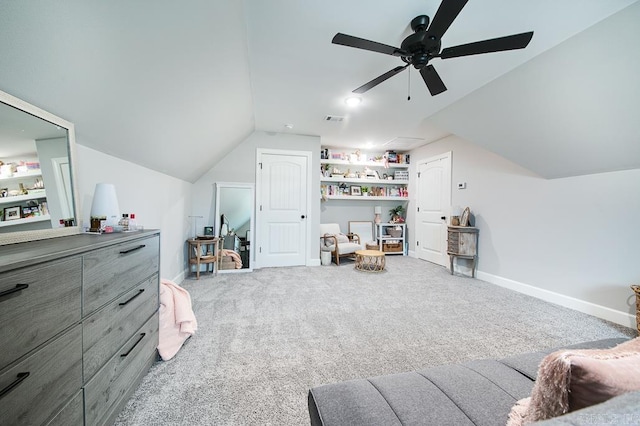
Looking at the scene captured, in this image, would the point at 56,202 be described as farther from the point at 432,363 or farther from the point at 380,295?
the point at 380,295

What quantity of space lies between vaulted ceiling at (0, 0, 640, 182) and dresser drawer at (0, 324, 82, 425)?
1120 millimetres

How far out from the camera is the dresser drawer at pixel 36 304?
0.68 metres

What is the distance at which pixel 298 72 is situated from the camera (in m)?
2.58

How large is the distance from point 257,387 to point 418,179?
5123 mm

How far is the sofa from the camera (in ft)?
2.33

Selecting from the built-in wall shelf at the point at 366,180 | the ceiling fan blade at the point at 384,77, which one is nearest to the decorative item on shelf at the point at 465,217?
the built-in wall shelf at the point at 366,180

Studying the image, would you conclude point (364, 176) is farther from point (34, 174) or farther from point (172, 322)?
point (34, 174)

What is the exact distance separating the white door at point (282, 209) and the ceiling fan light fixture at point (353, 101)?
1608 millimetres

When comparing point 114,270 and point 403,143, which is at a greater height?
point 403,143

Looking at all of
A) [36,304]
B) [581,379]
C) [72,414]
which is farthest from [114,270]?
[581,379]

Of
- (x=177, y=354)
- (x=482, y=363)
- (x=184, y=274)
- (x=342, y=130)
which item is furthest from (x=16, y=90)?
(x=342, y=130)

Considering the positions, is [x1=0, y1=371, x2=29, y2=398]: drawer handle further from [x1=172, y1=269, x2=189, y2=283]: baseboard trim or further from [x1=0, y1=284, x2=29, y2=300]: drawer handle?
[x1=172, y1=269, x2=189, y2=283]: baseboard trim

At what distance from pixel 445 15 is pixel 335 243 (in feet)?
12.3

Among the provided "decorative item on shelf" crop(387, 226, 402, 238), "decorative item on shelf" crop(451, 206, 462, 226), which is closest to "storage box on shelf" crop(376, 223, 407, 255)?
"decorative item on shelf" crop(387, 226, 402, 238)
